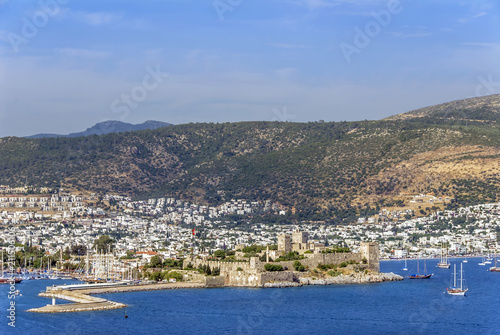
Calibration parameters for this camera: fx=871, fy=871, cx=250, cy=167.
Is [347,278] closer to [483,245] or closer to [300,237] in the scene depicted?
[300,237]

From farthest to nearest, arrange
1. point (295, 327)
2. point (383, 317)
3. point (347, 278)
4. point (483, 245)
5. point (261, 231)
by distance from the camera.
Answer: point (261, 231), point (483, 245), point (347, 278), point (383, 317), point (295, 327)

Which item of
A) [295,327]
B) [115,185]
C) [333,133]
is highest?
[333,133]

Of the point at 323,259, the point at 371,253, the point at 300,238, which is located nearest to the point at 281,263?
the point at 323,259

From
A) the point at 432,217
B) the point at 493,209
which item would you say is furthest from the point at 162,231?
the point at 493,209

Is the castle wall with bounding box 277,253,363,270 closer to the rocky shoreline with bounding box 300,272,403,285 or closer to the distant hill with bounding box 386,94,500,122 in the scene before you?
the rocky shoreline with bounding box 300,272,403,285

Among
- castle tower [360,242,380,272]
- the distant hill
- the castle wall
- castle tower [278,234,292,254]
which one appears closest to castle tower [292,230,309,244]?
castle tower [278,234,292,254]

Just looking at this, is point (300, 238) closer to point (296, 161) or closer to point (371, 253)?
point (371, 253)
